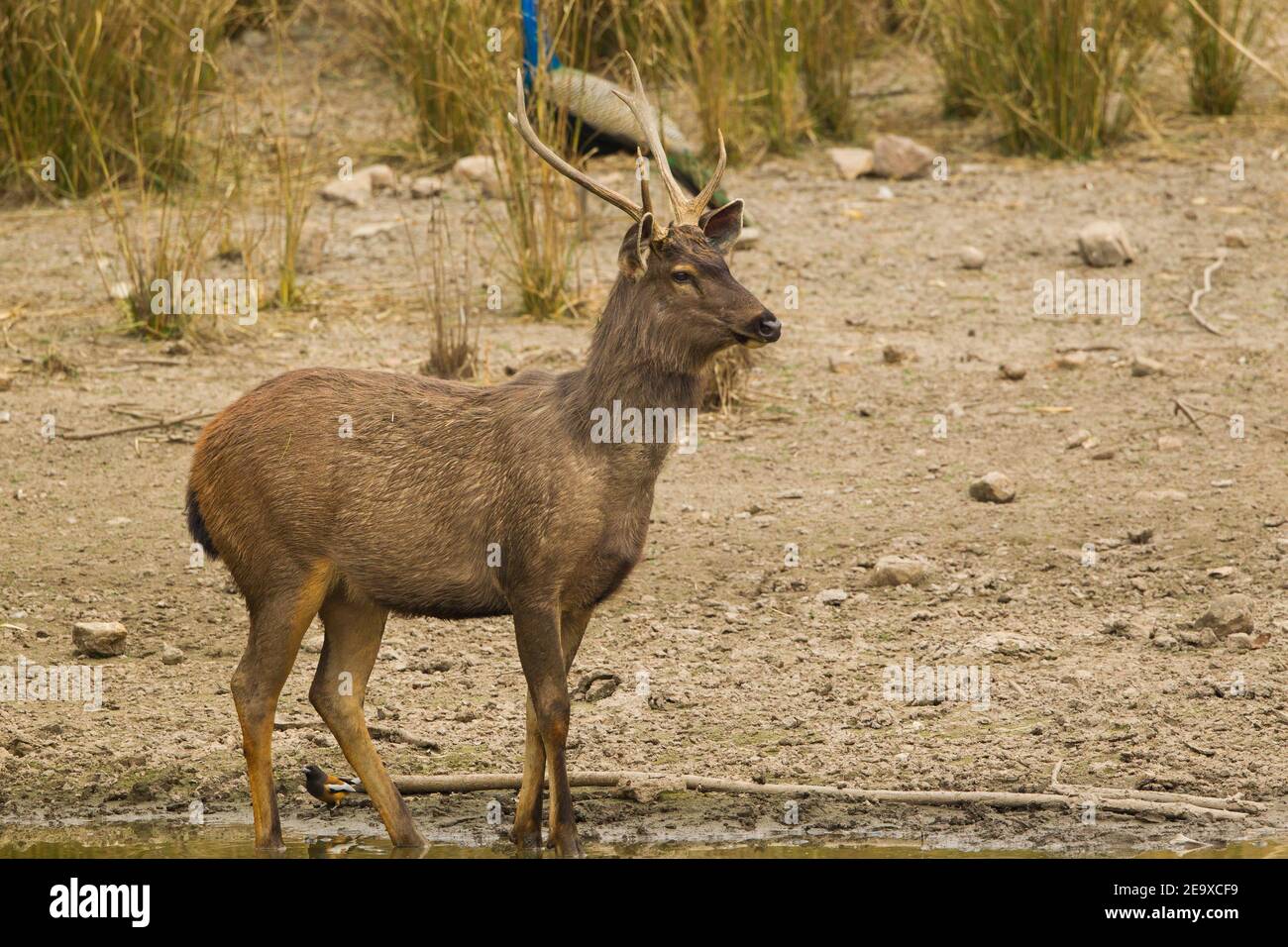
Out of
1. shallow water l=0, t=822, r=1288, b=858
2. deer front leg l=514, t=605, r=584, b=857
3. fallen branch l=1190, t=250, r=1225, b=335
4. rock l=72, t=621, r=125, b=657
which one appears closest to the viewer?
deer front leg l=514, t=605, r=584, b=857

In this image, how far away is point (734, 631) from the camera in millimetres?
8562

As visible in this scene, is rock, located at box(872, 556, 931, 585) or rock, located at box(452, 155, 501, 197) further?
rock, located at box(452, 155, 501, 197)

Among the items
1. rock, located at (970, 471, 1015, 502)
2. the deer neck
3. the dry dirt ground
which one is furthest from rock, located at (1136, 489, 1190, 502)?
the deer neck

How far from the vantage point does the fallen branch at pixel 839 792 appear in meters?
6.92

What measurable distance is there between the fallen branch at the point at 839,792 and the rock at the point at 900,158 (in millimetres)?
7153

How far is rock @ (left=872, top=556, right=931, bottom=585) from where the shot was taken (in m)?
8.81

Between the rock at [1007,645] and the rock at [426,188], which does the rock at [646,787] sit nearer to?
the rock at [1007,645]

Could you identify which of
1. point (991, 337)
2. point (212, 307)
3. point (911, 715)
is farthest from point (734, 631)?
point (212, 307)

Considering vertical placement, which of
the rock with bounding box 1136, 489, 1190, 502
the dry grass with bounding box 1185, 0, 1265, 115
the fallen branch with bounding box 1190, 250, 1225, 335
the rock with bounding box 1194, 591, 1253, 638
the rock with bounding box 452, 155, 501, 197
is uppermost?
the dry grass with bounding box 1185, 0, 1265, 115

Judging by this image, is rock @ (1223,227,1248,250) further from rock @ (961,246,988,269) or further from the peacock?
the peacock

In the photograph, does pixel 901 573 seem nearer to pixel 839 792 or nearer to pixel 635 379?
pixel 839 792

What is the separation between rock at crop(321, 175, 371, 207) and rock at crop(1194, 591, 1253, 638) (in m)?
6.98

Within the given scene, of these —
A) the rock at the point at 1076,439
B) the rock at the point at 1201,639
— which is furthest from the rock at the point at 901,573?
the rock at the point at 1076,439

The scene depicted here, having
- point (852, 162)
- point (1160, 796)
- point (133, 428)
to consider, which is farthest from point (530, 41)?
point (1160, 796)
